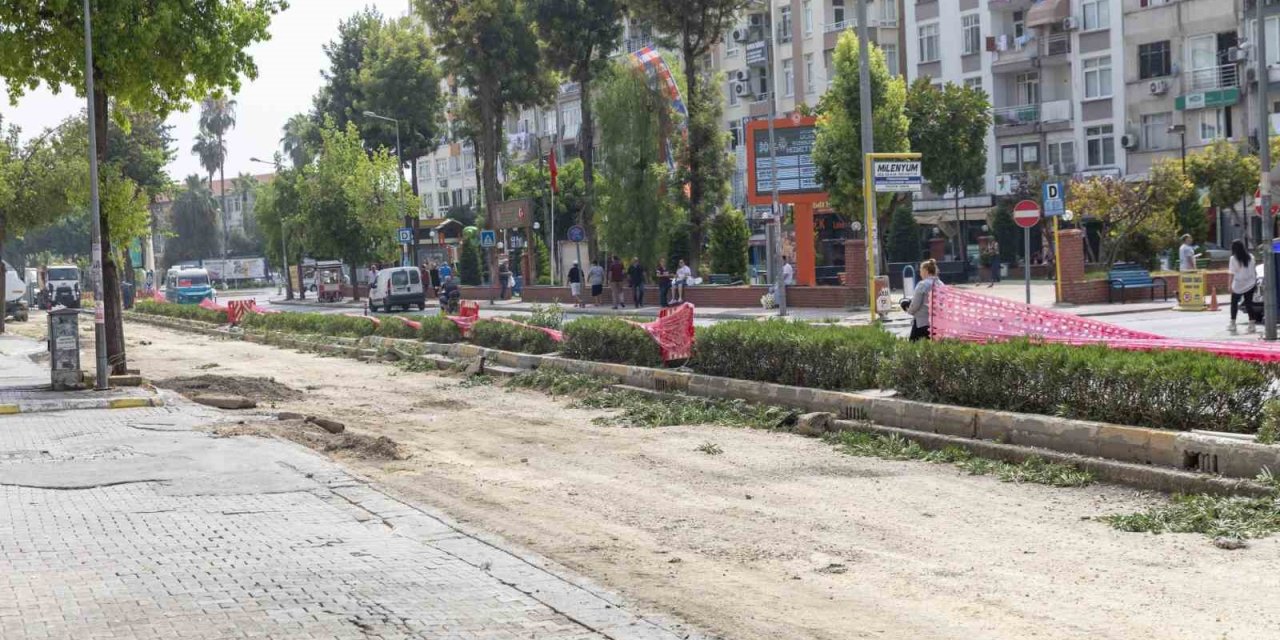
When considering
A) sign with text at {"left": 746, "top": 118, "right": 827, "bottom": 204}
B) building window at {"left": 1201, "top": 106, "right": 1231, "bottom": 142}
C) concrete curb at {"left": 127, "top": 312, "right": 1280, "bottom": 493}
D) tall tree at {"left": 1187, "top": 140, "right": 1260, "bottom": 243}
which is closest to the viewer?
concrete curb at {"left": 127, "top": 312, "right": 1280, "bottom": 493}

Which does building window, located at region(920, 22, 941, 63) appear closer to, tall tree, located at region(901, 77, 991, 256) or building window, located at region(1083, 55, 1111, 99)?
tall tree, located at region(901, 77, 991, 256)

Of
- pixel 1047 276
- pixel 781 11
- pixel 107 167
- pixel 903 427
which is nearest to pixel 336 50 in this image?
pixel 781 11

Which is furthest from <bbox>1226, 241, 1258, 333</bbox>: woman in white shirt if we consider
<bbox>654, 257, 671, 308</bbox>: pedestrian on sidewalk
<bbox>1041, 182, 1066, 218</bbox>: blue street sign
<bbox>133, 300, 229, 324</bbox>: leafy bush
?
<bbox>133, 300, 229, 324</bbox>: leafy bush

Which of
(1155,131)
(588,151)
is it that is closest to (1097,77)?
(1155,131)

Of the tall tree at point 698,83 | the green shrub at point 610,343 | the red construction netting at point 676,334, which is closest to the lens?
the red construction netting at point 676,334

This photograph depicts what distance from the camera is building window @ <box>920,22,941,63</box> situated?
62.3 meters

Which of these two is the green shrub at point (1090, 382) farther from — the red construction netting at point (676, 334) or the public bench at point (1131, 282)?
the public bench at point (1131, 282)

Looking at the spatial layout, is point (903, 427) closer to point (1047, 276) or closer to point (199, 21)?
point (199, 21)

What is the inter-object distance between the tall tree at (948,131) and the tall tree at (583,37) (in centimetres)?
1253

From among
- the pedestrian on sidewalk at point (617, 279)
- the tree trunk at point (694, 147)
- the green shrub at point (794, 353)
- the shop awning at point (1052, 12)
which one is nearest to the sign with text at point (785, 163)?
the pedestrian on sidewalk at point (617, 279)

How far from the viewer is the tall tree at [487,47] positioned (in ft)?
196

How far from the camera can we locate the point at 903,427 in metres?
12.7

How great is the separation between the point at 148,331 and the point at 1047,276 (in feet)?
109

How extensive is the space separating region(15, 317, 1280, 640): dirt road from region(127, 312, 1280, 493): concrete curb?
0.38 metres
